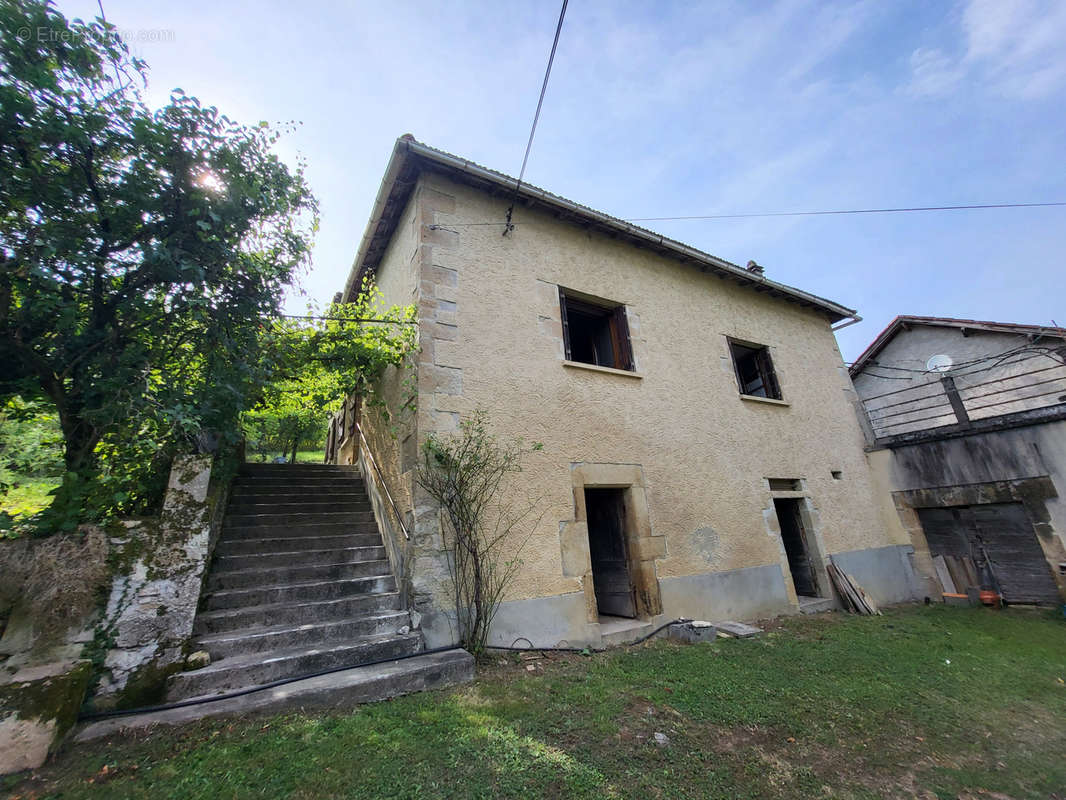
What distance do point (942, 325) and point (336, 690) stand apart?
52.4 ft

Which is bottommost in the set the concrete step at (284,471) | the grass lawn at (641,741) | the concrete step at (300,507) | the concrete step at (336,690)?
the grass lawn at (641,741)

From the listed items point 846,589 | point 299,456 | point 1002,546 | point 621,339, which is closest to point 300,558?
point 621,339

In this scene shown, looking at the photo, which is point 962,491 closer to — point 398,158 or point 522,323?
point 522,323

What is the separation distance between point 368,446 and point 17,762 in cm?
457

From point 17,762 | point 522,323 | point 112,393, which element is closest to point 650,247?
point 522,323

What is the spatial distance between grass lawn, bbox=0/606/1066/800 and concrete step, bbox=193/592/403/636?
108cm

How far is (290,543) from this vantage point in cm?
468

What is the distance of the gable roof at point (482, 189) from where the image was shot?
5.26 metres

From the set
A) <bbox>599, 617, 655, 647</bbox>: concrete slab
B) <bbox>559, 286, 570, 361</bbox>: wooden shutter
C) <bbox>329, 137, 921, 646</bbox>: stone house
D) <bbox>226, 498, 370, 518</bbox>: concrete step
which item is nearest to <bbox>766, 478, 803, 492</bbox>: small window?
<bbox>329, 137, 921, 646</bbox>: stone house

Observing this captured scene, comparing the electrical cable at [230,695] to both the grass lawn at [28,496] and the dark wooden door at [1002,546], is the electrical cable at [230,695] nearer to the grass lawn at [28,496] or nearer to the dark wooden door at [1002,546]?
the grass lawn at [28,496]

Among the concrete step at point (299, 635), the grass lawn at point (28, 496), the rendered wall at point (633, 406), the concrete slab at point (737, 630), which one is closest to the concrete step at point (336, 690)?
the concrete step at point (299, 635)

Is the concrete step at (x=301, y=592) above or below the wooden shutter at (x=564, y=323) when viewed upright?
below

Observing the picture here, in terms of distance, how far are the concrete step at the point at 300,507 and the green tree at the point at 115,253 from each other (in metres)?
1.80

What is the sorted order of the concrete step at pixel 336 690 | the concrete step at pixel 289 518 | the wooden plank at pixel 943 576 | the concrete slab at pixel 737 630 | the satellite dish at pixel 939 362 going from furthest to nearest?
1. the satellite dish at pixel 939 362
2. the wooden plank at pixel 943 576
3. the concrete slab at pixel 737 630
4. the concrete step at pixel 289 518
5. the concrete step at pixel 336 690
